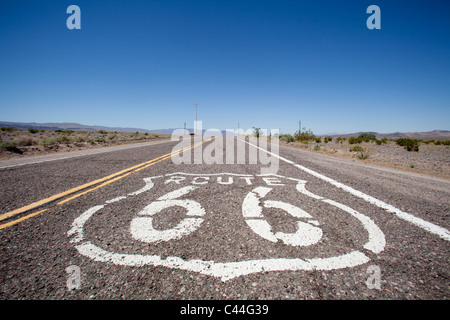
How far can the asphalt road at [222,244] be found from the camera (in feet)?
4.52

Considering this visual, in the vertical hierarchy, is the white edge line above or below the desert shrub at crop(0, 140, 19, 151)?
below

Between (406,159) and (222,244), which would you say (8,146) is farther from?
(406,159)

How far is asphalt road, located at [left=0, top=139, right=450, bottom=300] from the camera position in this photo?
4.52ft

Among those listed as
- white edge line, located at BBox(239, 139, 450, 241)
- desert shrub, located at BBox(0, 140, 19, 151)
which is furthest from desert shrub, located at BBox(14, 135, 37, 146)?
white edge line, located at BBox(239, 139, 450, 241)

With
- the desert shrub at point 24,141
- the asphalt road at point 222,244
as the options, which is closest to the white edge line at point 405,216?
the asphalt road at point 222,244

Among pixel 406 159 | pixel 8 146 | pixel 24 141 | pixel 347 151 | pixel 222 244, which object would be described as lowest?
pixel 222 244

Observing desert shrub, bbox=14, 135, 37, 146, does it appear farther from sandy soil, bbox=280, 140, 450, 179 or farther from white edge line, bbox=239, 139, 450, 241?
sandy soil, bbox=280, 140, 450, 179

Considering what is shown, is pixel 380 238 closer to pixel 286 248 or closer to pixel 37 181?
pixel 286 248

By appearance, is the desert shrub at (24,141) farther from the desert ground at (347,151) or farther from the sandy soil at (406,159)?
the sandy soil at (406,159)

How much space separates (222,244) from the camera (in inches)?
74.4

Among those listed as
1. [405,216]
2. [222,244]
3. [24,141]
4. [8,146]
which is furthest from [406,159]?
[24,141]

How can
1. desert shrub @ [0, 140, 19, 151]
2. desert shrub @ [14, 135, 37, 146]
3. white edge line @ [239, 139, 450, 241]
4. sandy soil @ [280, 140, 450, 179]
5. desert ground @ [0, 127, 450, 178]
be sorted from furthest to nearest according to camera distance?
desert shrub @ [14, 135, 37, 146], desert shrub @ [0, 140, 19, 151], desert ground @ [0, 127, 450, 178], sandy soil @ [280, 140, 450, 179], white edge line @ [239, 139, 450, 241]

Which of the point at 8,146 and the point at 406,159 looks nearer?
the point at 8,146
